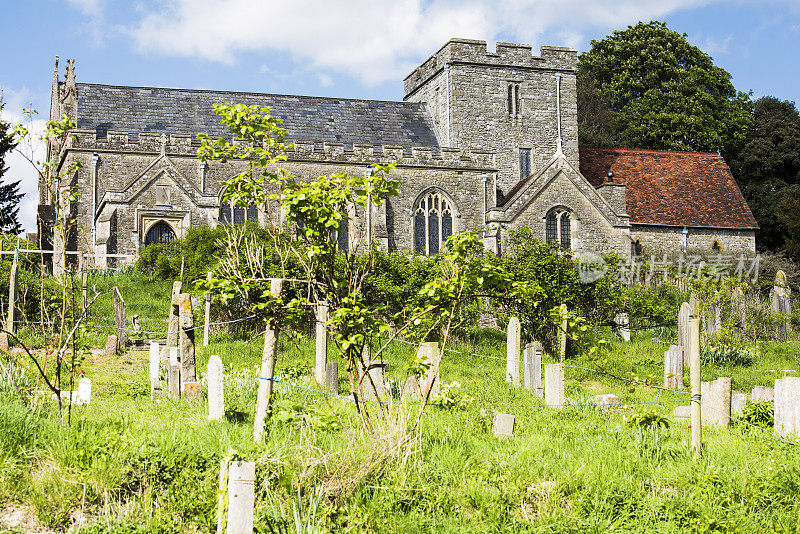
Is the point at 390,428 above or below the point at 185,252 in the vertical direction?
below

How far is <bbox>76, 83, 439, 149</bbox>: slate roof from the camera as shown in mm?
32688

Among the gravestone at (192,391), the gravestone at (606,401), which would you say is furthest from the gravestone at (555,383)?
the gravestone at (192,391)

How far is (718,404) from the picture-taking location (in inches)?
375

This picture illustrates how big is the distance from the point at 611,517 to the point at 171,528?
11.9 feet

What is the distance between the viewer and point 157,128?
3266cm

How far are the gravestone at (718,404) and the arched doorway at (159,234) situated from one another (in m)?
22.8

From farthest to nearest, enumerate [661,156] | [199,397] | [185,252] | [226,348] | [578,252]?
[661,156] < [578,252] < [185,252] < [226,348] < [199,397]

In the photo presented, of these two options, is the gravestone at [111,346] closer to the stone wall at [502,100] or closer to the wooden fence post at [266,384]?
the wooden fence post at [266,384]

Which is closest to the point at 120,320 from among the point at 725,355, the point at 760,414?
the point at 760,414

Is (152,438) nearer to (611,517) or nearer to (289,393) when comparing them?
(289,393)

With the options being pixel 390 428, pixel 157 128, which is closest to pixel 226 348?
pixel 390 428

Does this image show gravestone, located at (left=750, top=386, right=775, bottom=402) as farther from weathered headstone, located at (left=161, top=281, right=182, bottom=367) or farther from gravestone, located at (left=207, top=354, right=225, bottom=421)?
weathered headstone, located at (left=161, top=281, right=182, bottom=367)

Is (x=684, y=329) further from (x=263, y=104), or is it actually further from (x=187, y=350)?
(x=263, y=104)

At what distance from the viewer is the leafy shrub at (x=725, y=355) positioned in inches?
746
